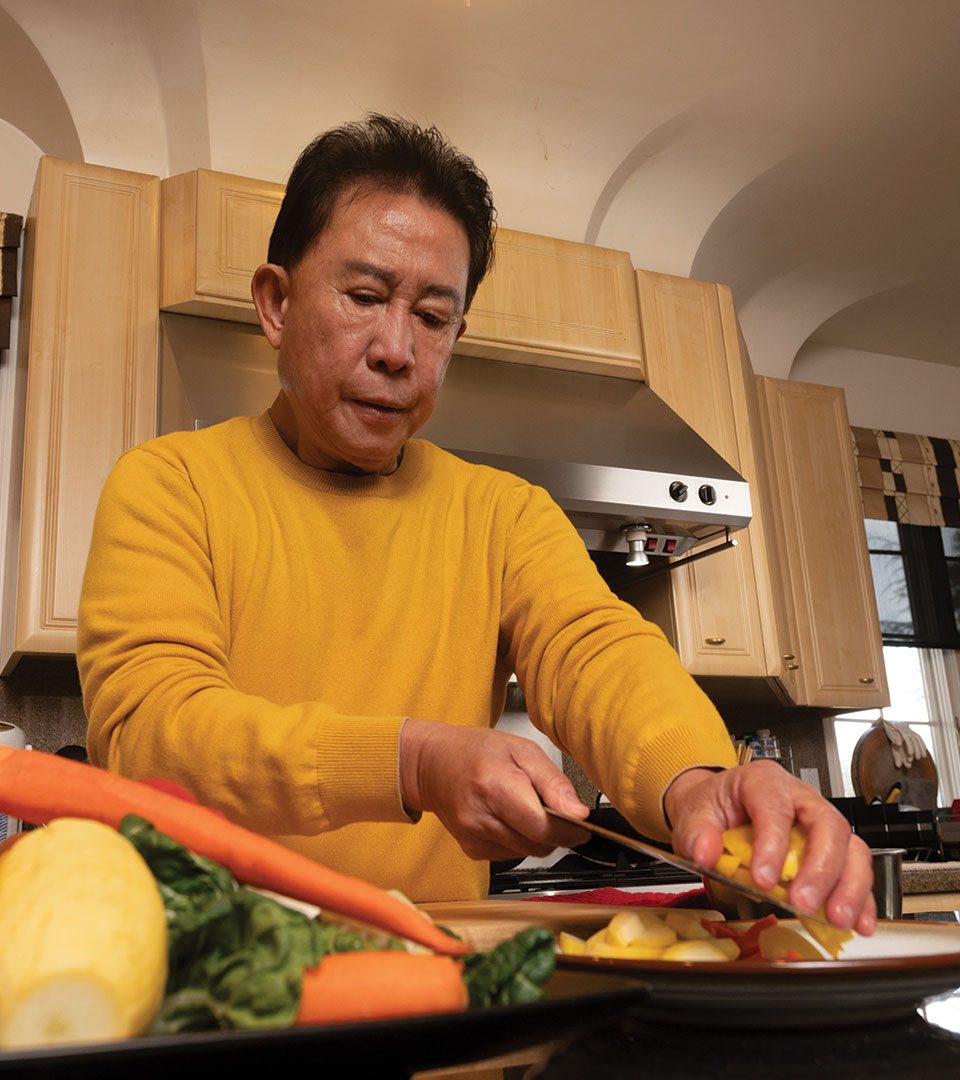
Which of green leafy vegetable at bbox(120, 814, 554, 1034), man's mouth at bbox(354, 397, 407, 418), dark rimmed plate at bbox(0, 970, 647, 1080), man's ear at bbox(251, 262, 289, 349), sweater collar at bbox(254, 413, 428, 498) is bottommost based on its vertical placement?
dark rimmed plate at bbox(0, 970, 647, 1080)

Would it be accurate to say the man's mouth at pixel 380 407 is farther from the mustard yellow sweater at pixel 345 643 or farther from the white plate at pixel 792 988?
the white plate at pixel 792 988

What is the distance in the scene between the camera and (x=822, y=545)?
11.0ft

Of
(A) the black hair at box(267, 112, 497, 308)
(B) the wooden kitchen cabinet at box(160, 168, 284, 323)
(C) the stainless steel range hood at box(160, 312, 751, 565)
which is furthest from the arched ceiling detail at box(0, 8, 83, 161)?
(A) the black hair at box(267, 112, 497, 308)

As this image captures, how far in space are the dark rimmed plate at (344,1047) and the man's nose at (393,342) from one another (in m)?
0.87

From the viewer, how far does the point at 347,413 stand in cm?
112

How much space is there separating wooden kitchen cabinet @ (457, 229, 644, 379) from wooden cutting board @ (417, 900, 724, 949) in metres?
1.80

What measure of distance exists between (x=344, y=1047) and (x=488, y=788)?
370 mm

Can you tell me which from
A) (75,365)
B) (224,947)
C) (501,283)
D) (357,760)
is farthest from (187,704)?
(501,283)

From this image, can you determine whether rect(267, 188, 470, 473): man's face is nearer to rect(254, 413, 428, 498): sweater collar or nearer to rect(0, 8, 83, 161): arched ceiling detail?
rect(254, 413, 428, 498): sweater collar

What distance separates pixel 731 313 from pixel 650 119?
1.98 ft

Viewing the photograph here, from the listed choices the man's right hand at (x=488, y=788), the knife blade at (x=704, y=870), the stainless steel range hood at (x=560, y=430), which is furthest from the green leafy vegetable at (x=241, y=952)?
the stainless steel range hood at (x=560, y=430)

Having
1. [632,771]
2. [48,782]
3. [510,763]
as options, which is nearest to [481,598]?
[632,771]

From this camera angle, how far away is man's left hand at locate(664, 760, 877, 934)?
0.49 m

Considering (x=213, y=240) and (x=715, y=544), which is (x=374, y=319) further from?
(x=715, y=544)
